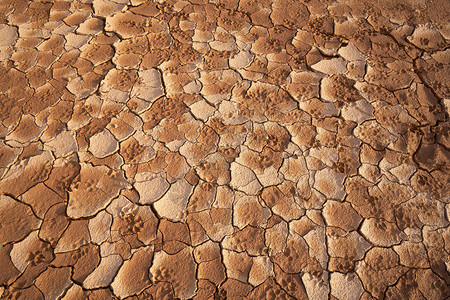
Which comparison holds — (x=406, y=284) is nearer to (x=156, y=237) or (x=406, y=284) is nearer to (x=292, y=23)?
(x=156, y=237)

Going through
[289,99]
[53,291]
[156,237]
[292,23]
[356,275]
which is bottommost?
[53,291]

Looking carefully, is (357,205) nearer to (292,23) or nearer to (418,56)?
(418,56)

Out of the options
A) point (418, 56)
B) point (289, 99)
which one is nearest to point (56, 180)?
point (289, 99)

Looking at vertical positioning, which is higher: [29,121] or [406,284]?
[406,284]

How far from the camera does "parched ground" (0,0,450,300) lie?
5.55 ft

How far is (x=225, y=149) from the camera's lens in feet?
6.98

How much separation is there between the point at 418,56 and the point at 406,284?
1909 millimetres

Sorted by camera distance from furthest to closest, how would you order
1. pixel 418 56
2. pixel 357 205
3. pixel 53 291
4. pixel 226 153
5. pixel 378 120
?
1. pixel 418 56
2. pixel 378 120
3. pixel 226 153
4. pixel 357 205
5. pixel 53 291

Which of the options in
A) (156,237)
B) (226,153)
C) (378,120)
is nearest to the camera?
(156,237)

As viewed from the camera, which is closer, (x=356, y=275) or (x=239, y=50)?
(x=356, y=275)

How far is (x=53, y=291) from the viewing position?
1.61 m

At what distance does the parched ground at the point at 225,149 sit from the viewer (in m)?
1.69

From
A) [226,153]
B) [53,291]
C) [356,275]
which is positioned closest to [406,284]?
[356,275]

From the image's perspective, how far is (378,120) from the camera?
2256mm
